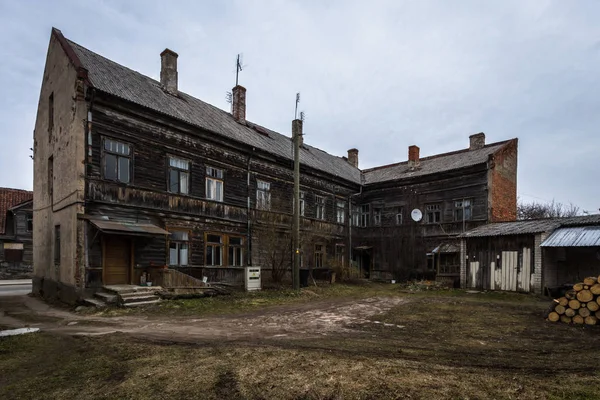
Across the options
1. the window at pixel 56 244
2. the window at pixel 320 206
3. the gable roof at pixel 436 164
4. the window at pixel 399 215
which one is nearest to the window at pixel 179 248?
the window at pixel 56 244

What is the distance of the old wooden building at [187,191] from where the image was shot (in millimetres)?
14797

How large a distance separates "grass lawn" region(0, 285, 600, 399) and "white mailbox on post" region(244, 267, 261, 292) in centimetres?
948

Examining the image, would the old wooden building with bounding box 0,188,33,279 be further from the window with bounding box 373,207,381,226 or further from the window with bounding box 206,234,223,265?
the window with bounding box 373,207,381,226

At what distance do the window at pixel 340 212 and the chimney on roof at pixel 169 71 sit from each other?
45.7 ft

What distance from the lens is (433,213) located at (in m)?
27.0

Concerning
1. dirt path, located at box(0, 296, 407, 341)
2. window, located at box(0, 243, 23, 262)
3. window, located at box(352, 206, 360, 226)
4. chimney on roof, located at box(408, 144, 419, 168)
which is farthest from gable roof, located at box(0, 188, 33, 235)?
chimney on roof, located at box(408, 144, 419, 168)

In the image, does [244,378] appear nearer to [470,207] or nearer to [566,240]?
[566,240]

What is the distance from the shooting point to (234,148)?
2047 centimetres

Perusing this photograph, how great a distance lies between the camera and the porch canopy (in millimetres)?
13805

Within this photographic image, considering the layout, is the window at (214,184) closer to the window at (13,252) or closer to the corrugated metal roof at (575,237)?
the corrugated metal roof at (575,237)

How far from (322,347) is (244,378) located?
2.27 meters

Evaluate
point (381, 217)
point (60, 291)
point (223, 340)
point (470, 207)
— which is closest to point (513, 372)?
point (223, 340)

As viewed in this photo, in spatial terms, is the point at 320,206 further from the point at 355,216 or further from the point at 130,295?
the point at 130,295

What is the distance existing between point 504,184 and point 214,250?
1973 centimetres
